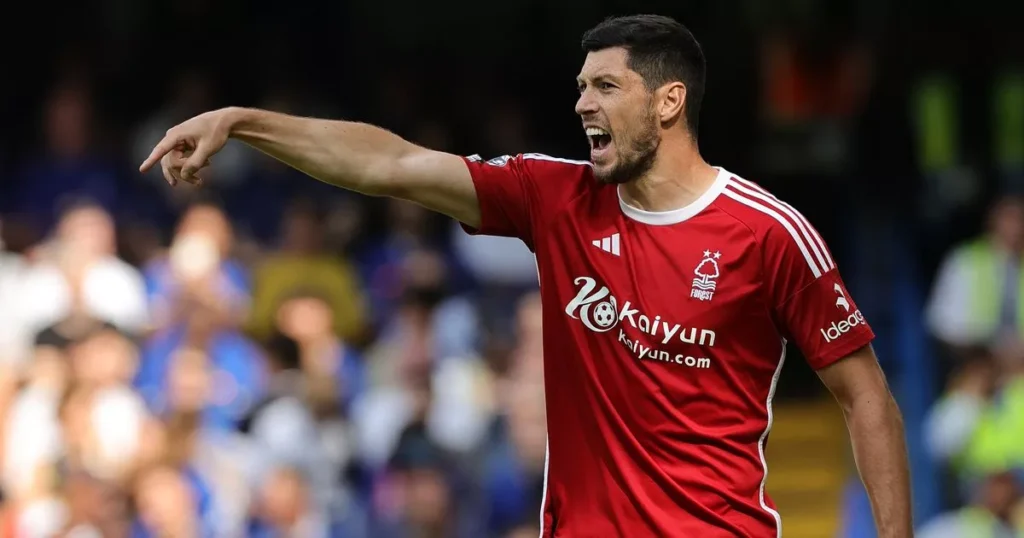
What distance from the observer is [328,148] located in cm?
441

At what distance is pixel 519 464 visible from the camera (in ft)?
27.8

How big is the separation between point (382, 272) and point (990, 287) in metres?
3.61

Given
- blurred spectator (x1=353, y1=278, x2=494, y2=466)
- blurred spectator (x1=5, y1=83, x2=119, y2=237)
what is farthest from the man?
blurred spectator (x1=5, y1=83, x2=119, y2=237)

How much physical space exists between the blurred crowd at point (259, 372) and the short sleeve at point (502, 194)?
3633mm

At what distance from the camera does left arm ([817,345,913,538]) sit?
14.1 ft

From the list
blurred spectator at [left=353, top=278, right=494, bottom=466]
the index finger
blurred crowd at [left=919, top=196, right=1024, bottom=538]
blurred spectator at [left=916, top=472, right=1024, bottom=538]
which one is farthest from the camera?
blurred spectator at [left=353, top=278, right=494, bottom=466]

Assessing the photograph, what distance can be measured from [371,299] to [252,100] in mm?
2466

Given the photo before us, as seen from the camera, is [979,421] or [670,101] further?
[979,421]

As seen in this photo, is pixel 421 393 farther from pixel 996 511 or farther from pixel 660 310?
pixel 660 310

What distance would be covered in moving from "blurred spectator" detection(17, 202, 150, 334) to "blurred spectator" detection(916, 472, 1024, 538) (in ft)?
15.4

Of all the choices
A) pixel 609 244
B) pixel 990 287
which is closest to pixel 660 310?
pixel 609 244

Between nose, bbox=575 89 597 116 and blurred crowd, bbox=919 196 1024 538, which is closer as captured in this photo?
nose, bbox=575 89 597 116

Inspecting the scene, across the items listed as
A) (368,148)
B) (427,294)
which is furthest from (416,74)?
(368,148)

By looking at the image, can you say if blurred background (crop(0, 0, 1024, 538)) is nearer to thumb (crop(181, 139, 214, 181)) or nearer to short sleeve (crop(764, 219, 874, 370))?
short sleeve (crop(764, 219, 874, 370))
